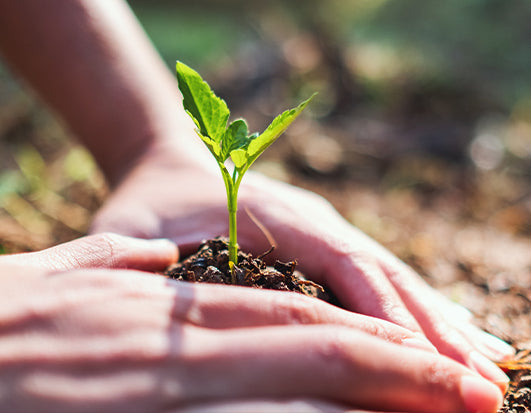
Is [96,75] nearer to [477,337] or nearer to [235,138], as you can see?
A: [235,138]

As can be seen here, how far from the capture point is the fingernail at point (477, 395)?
111cm

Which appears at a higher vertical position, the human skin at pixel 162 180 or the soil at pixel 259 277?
the human skin at pixel 162 180

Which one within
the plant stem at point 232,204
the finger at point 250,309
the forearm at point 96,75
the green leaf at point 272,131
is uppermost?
the forearm at point 96,75

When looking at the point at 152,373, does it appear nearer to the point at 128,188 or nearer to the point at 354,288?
the point at 354,288

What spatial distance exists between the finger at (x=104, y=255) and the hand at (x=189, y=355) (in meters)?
0.10

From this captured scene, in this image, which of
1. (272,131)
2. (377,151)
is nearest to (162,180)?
(272,131)

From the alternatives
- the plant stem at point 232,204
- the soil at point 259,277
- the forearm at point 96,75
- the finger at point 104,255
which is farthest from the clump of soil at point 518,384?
the forearm at point 96,75

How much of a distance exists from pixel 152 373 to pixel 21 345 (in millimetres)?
326

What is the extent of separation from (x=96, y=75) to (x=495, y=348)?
6.65ft

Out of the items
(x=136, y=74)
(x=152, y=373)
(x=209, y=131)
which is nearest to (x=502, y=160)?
(x=136, y=74)

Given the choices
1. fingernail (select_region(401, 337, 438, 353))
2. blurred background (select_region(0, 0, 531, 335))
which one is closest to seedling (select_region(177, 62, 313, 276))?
fingernail (select_region(401, 337, 438, 353))

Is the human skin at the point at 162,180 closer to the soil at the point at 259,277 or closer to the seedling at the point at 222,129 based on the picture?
the soil at the point at 259,277

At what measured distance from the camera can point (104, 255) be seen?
4.63 feet

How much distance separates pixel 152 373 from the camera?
103 centimetres
